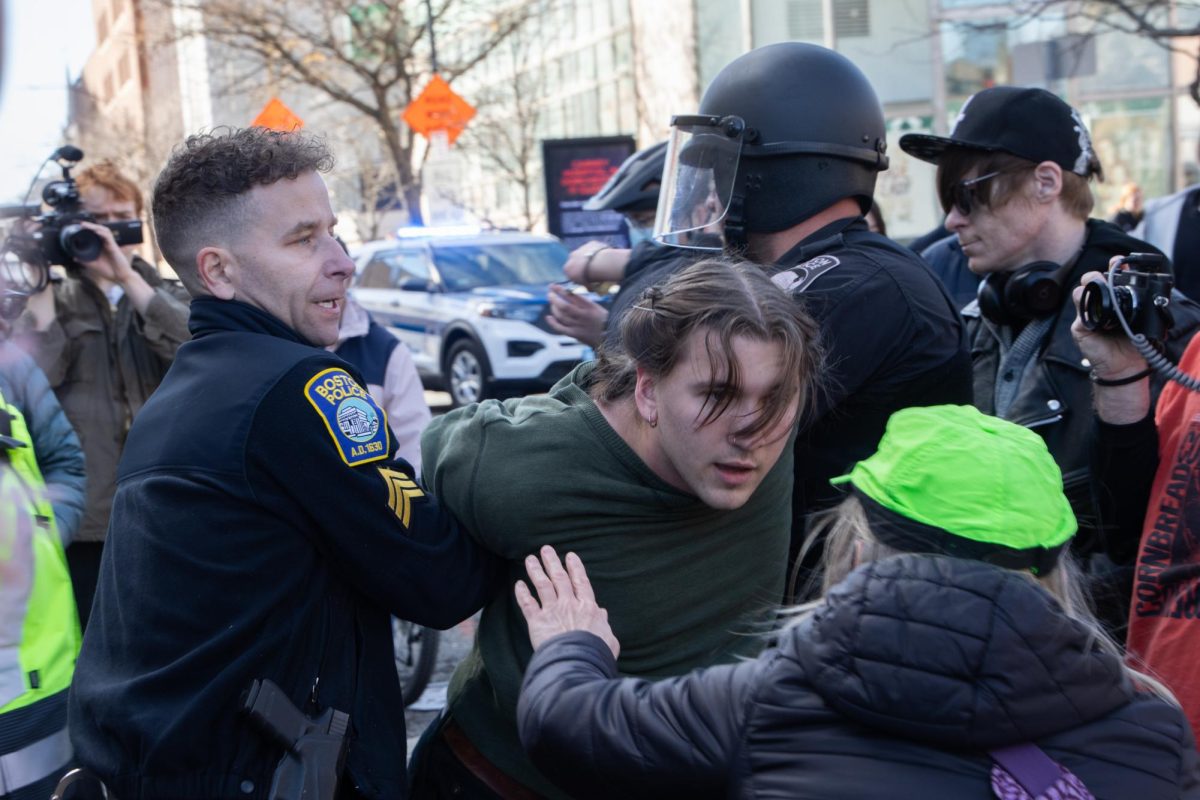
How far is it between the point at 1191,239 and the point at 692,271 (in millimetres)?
3420

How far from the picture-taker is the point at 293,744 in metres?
1.88

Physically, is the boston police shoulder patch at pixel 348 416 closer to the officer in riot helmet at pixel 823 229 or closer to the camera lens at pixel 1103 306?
the officer in riot helmet at pixel 823 229

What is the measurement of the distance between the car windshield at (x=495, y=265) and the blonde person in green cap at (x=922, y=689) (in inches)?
453

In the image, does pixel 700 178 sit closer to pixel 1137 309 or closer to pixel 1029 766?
pixel 1137 309

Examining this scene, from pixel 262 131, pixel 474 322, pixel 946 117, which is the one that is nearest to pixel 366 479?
pixel 262 131

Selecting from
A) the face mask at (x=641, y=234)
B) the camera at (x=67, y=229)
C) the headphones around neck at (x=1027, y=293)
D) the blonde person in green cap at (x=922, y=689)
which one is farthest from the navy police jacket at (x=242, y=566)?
the camera at (x=67, y=229)

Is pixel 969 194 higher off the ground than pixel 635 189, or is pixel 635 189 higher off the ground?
pixel 635 189

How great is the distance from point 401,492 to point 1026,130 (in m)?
2.01

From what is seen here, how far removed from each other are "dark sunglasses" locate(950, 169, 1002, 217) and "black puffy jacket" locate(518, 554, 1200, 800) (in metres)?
1.84

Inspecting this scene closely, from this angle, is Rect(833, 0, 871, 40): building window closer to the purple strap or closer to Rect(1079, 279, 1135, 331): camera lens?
Rect(1079, 279, 1135, 331): camera lens

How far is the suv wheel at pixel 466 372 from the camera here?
41.2 ft

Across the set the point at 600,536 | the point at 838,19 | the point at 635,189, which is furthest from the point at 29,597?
the point at 838,19

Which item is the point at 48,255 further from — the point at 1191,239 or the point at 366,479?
the point at 1191,239

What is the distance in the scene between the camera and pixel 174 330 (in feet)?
14.2
